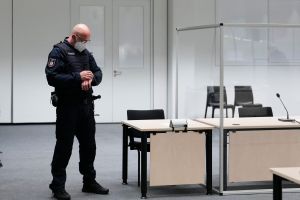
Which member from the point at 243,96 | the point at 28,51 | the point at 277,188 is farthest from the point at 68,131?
the point at 28,51

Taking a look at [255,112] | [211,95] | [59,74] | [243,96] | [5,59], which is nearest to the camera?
[59,74]

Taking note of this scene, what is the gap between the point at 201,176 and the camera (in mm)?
5438

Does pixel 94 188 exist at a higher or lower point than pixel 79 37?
lower

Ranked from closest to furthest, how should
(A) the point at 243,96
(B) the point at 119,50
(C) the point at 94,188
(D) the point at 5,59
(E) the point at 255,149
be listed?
(C) the point at 94,188 → (E) the point at 255,149 → (A) the point at 243,96 → (D) the point at 5,59 → (B) the point at 119,50

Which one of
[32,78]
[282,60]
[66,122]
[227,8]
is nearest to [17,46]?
[32,78]

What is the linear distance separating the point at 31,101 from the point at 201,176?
572 centimetres

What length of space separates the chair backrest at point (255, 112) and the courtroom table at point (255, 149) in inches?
35.7

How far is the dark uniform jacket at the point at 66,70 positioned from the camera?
501 centimetres

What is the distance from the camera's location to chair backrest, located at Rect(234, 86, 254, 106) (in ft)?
27.6

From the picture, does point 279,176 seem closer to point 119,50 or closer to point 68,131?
point 68,131

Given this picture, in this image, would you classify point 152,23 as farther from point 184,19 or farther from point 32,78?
point 32,78

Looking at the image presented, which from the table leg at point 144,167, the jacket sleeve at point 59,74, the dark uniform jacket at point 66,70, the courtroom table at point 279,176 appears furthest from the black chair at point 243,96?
the courtroom table at point 279,176

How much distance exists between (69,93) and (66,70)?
214 mm

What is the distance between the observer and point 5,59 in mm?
10273
